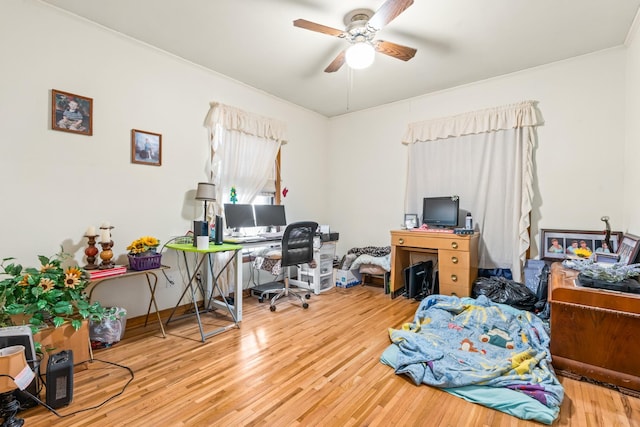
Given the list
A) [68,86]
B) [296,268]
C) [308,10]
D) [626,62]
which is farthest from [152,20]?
[626,62]

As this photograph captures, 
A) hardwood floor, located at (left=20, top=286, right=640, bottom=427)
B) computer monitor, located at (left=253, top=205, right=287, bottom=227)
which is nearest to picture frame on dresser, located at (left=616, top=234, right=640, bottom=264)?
hardwood floor, located at (left=20, top=286, right=640, bottom=427)

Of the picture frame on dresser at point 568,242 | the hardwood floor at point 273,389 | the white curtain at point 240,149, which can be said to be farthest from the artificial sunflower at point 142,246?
the picture frame on dresser at point 568,242

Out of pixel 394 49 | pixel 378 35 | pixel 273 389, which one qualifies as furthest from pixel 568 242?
pixel 273 389

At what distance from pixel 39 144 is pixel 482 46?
3882mm

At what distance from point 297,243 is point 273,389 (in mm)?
1698

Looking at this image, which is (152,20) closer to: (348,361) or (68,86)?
(68,86)

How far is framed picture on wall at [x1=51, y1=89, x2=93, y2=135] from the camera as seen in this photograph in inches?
92.7

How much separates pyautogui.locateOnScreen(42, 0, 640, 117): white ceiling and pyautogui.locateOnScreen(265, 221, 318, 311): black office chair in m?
1.75

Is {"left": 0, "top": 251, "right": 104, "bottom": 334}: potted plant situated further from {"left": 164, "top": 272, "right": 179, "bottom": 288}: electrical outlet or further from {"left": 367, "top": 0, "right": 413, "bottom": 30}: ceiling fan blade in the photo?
{"left": 367, "top": 0, "right": 413, "bottom": 30}: ceiling fan blade

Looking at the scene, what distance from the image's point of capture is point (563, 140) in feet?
10.5

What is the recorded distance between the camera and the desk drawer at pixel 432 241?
3262 mm

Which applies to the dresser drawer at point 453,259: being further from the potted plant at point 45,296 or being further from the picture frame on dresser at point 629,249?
the potted plant at point 45,296

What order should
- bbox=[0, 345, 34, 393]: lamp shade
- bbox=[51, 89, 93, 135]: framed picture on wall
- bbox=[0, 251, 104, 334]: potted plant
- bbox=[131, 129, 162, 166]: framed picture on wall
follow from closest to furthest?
bbox=[0, 345, 34, 393]: lamp shade < bbox=[0, 251, 104, 334]: potted plant < bbox=[51, 89, 93, 135]: framed picture on wall < bbox=[131, 129, 162, 166]: framed picture on wall

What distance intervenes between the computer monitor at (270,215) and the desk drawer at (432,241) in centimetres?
150
